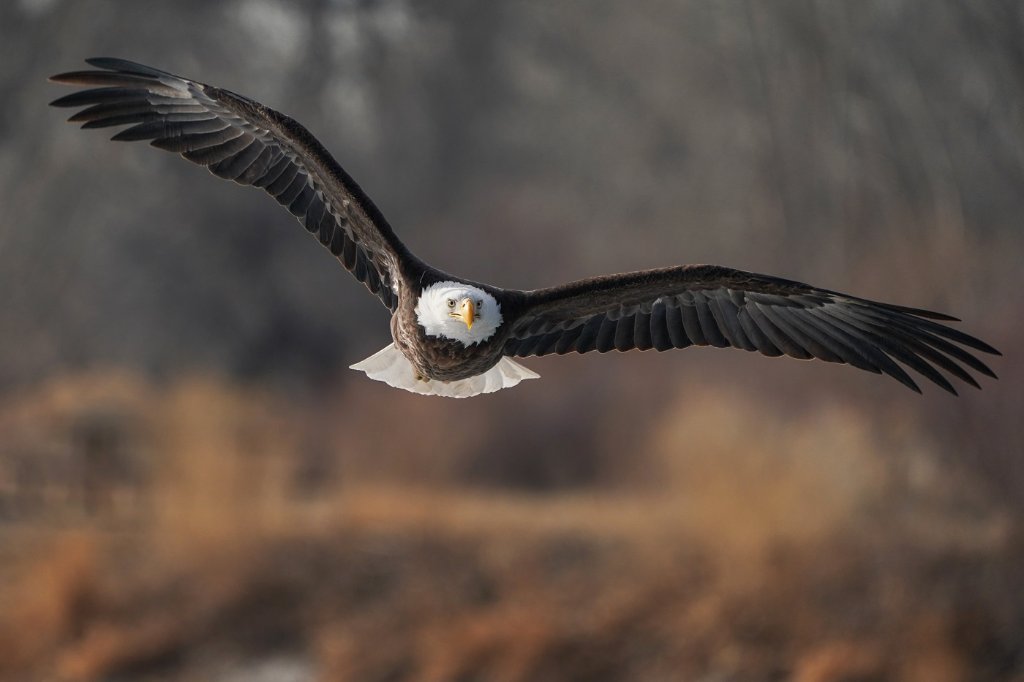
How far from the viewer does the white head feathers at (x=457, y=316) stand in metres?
5.81

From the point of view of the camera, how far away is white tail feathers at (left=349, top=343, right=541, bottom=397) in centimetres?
665

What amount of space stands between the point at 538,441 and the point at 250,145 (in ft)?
32.2

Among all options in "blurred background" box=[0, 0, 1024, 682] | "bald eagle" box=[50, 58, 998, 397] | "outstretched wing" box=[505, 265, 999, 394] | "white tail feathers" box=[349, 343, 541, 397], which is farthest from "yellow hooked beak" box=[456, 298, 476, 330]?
"blurred background" box=[0, 0, 1024, 682]

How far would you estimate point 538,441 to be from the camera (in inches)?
624

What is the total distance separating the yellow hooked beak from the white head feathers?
0.01 metres

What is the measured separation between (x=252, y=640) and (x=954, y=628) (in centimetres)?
599

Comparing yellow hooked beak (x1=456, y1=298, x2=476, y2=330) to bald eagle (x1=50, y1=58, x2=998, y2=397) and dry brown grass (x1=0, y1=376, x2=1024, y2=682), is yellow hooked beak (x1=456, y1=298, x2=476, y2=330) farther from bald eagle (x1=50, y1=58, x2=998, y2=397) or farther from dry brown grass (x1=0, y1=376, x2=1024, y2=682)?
dry brown grass (x1=0, y1=376, x2=1024, y2=682)

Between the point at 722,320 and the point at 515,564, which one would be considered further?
the point at 515,564

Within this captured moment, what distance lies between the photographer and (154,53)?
57.9 feet

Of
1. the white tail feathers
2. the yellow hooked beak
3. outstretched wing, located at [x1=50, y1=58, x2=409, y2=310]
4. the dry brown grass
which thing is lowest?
the dry brown grass

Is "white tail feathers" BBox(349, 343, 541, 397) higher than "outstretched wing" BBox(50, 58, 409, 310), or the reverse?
"outstretched wing" BBox(50, 58, 409, 310)

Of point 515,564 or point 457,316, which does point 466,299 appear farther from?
point 515,564

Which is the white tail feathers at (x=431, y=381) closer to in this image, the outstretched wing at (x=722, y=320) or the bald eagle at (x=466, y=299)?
the bald eagle at (x=466, y=299)

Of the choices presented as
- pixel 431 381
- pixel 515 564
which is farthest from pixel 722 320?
pixel 515 564
